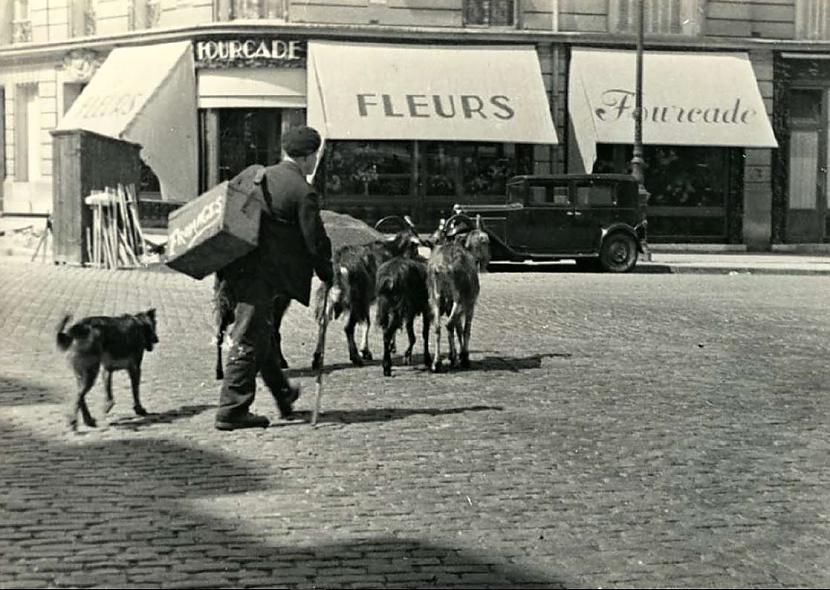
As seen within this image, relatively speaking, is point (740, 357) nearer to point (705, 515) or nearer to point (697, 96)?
point (705, 515)

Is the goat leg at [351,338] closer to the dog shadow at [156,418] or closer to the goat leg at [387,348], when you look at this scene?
the goat leg at [387,348]

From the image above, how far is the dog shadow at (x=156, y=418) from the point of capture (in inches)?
330

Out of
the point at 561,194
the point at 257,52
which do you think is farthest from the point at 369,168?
the point at 561,194

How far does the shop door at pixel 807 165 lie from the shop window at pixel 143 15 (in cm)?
1400

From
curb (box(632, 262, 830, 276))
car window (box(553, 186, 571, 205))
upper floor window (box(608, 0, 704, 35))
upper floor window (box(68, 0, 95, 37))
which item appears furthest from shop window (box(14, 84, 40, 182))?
curb (box(632, 262, 830, 276))

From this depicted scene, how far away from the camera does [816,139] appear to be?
30328mm

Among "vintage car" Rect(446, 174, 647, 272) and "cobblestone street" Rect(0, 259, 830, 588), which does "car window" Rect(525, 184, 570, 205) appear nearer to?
"vintage car" Rect(446, 174, 647, 272)

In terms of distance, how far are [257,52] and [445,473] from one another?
69.7 feet

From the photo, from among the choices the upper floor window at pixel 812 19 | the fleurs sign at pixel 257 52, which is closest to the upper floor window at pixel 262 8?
the fleurs sign at pixel 257 52

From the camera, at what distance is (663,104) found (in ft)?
93.4

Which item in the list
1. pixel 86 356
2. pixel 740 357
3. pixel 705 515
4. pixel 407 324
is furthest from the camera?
pixel 740 357

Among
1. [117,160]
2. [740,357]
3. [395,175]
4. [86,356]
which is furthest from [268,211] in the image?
[395,175]

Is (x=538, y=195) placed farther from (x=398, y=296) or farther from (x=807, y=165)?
(x=398, y=296)

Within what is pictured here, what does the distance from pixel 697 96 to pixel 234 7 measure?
9834 mm
